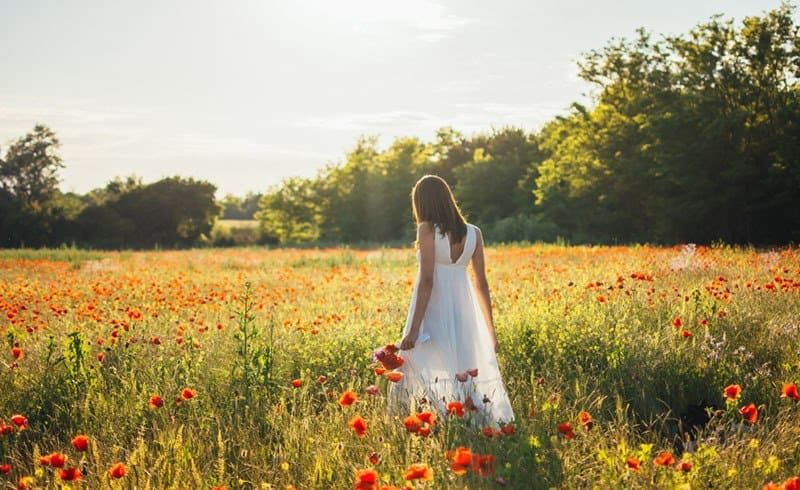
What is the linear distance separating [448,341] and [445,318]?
0.17 meters

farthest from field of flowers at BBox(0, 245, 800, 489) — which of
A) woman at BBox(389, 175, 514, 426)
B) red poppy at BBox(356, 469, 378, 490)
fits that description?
woman at BBox(389, 175, 514, 426)

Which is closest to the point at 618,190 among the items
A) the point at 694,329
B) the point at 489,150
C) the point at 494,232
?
the point at 494,232

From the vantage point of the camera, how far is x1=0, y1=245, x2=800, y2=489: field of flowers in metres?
3.34

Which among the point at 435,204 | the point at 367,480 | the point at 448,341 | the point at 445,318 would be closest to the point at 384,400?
the point at 448,341

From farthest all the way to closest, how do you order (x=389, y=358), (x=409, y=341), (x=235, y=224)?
1. (x=235, y=224)
2. (x=409, y=341)
3. (x=389, y=358)

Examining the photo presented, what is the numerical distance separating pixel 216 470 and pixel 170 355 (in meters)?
2.60

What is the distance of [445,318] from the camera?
495cm

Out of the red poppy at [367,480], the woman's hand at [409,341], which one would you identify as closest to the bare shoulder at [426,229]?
the woman's hand at [409,341]

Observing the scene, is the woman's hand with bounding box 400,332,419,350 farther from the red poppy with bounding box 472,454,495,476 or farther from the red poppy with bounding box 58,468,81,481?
the red poppy with bounding box 58,468,81,481

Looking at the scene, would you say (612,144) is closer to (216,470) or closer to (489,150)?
(489,150)

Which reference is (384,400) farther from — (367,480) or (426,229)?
(367,480)

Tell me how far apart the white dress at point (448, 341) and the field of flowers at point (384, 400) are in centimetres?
23

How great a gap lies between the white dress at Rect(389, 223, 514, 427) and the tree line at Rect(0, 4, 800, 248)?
26.1 m

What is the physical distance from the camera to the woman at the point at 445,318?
471cm
